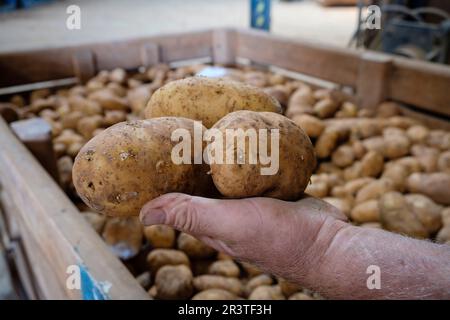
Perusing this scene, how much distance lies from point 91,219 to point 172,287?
0.52m

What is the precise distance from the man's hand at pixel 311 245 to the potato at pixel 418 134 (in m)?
1.60

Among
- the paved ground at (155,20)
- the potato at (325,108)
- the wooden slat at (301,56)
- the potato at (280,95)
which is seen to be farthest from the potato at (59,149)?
the paved ground at (155,20)

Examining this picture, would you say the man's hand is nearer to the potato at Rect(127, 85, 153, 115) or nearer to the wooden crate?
the wooden crate

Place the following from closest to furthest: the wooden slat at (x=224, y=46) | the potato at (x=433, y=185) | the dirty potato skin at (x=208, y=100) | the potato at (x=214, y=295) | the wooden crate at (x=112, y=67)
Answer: the dirty potato skin at (x=208, y=100) → the wooden crate at (x=112, y=67) → the potato at (x=214, y=295) → the potato at (x=433, y=185) → the wooden slat at (x=224, y=46)

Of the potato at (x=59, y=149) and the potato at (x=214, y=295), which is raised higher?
the potato at (x=59, y=149)

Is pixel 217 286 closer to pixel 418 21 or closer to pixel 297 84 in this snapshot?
pixel 297 84

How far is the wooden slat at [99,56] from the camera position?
9.89ft

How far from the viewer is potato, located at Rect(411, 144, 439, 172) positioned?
7.16 ft

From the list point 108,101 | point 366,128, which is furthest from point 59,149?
point 366,128

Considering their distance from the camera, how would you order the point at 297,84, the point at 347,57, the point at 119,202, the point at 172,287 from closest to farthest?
the point at 119,202, the point at 172,287, the point at 347,57, the point at 297,84

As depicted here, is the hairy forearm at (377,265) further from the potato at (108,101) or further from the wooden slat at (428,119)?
the potato at (108,101)

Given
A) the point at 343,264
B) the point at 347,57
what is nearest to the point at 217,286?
the point at 343,264

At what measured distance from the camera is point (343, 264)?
0.91 m

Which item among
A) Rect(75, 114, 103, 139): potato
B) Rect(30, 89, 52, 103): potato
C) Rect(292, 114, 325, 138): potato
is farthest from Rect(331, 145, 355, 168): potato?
Rect(30, 89, 52, 103): potato
